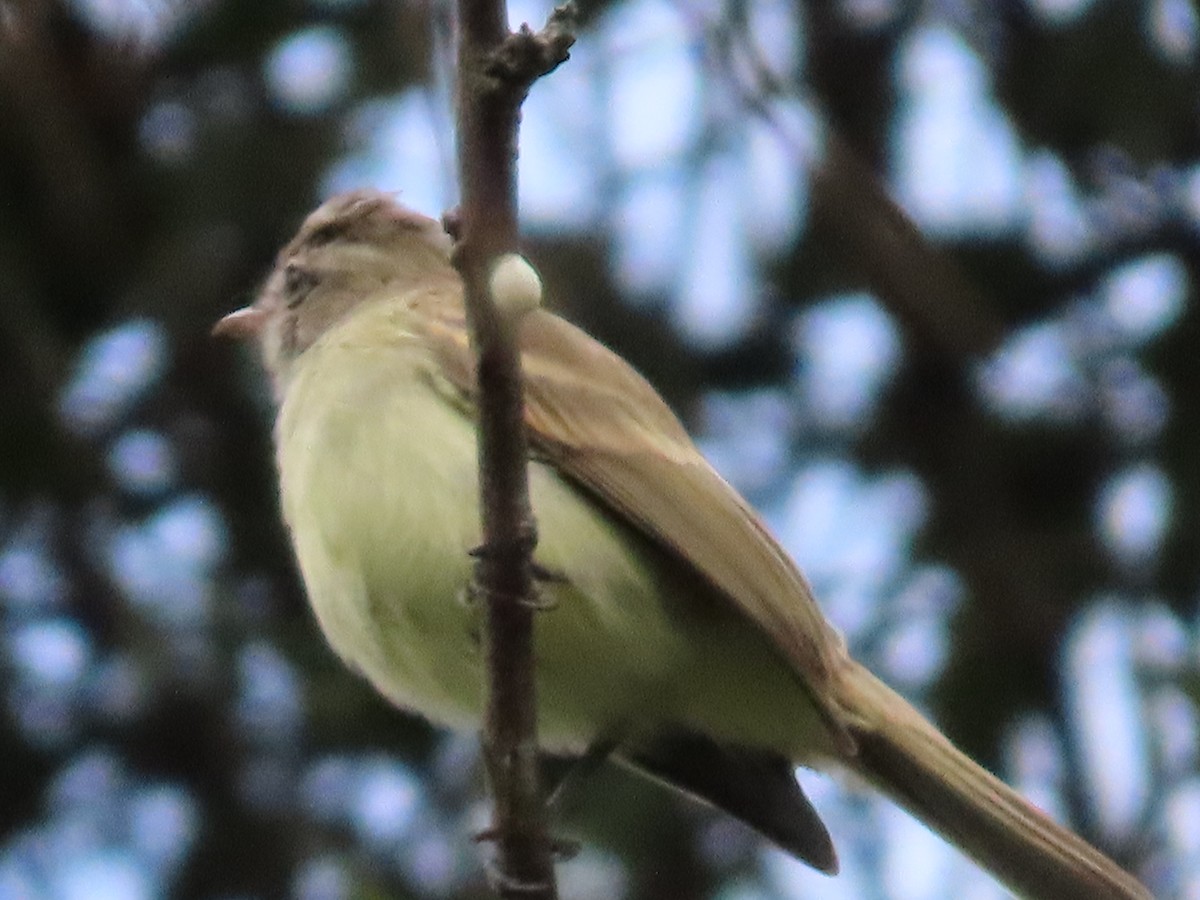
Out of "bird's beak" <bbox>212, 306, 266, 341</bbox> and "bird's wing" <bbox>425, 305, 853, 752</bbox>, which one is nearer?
"bird's wing" <bbox>425, 305, 853, 752</bbox>

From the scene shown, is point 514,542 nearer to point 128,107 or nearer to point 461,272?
point 461,272

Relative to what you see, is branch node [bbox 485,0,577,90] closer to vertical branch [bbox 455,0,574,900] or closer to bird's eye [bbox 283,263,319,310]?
vertical branch [bbox 455,0,574,900]

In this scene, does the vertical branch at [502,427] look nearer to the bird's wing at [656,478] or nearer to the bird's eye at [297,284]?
the bird's wing at [656,478]

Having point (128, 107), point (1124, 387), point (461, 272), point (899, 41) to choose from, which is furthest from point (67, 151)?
point (461, 272)

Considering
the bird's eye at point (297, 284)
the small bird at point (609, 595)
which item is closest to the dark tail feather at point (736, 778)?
the small bird at point (609, 595)

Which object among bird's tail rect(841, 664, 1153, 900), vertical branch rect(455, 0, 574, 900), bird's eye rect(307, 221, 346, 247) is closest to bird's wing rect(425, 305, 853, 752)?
bird's tail rect(841, 664, 1153, 900)

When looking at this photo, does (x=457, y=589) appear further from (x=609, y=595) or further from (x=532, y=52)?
(x=532, y=52)
